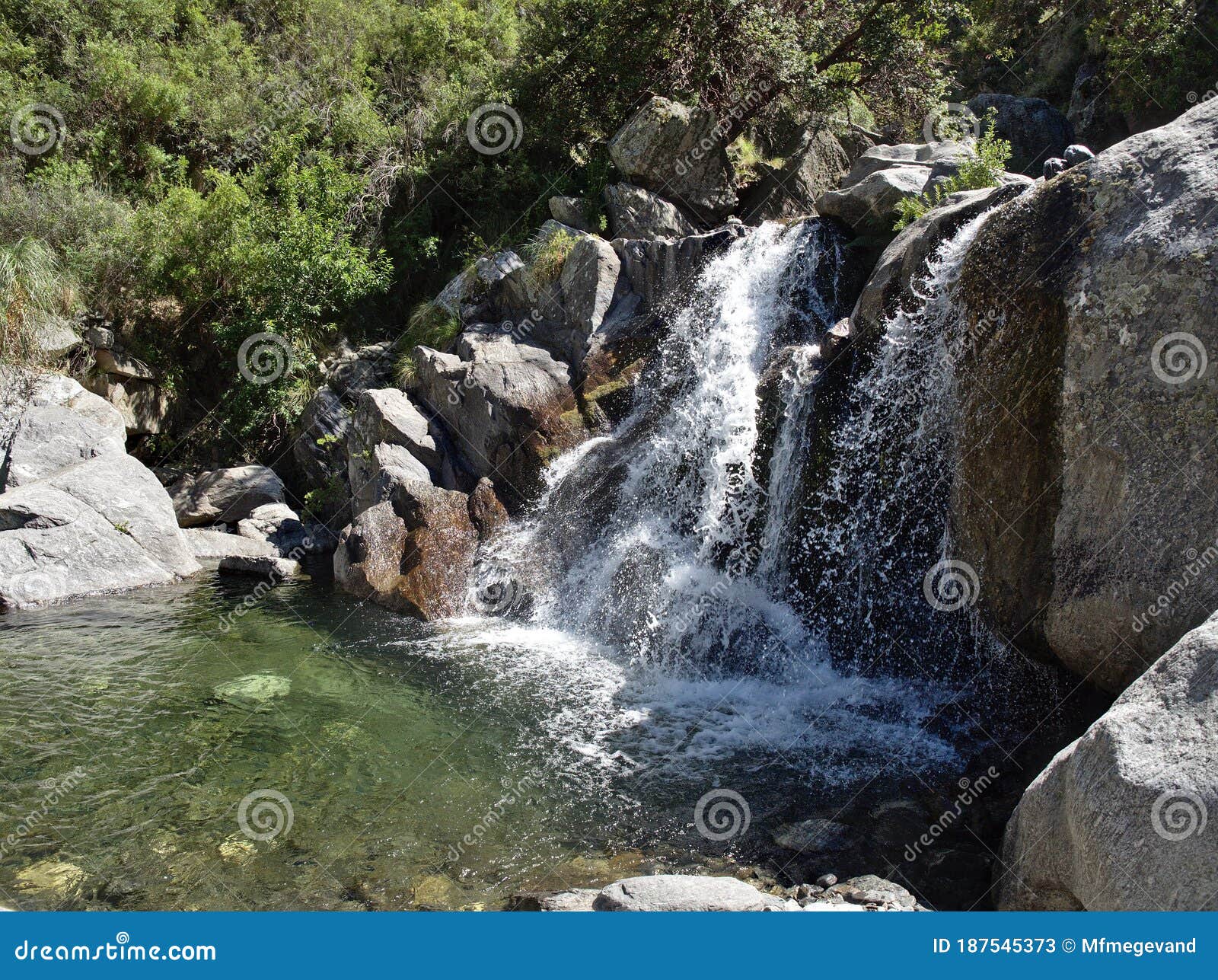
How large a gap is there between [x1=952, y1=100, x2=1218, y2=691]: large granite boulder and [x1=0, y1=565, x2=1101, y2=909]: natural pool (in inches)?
61.5

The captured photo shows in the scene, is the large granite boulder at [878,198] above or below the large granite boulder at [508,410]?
above

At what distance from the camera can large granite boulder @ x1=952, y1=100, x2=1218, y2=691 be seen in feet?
19.0

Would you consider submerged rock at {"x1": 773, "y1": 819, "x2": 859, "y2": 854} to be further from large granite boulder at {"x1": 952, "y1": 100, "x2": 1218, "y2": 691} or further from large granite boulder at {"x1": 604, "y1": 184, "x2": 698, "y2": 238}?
large granite boulder at {"x1": 604, "y1": 184, "x2": 698, "y2": 238}

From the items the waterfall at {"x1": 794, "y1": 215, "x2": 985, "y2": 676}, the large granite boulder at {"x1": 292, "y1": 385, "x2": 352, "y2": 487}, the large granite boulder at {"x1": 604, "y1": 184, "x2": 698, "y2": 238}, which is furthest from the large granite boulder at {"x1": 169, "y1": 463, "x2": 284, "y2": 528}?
the waterfall at {"x1": 794, "y1": 215, "x2": 985, "y2": 676}

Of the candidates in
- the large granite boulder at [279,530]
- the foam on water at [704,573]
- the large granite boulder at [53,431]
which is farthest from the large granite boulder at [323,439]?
the foam on water at [704,573]

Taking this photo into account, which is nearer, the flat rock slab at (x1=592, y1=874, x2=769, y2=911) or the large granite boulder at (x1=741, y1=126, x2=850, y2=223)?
the flat rock slab at (x1=592, y1=874, x2=769, y2=911)

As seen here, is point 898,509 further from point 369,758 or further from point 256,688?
point 256,688

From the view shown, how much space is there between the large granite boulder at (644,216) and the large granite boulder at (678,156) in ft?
0.99

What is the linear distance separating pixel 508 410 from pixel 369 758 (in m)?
6.22

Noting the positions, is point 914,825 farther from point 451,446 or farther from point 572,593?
point 451,446

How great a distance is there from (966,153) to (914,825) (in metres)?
7.99

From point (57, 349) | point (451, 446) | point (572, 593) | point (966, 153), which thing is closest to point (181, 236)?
point (57, 349)

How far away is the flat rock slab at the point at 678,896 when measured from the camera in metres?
4.40

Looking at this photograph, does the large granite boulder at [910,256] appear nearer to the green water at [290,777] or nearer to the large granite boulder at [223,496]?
the green water at [290,777]
